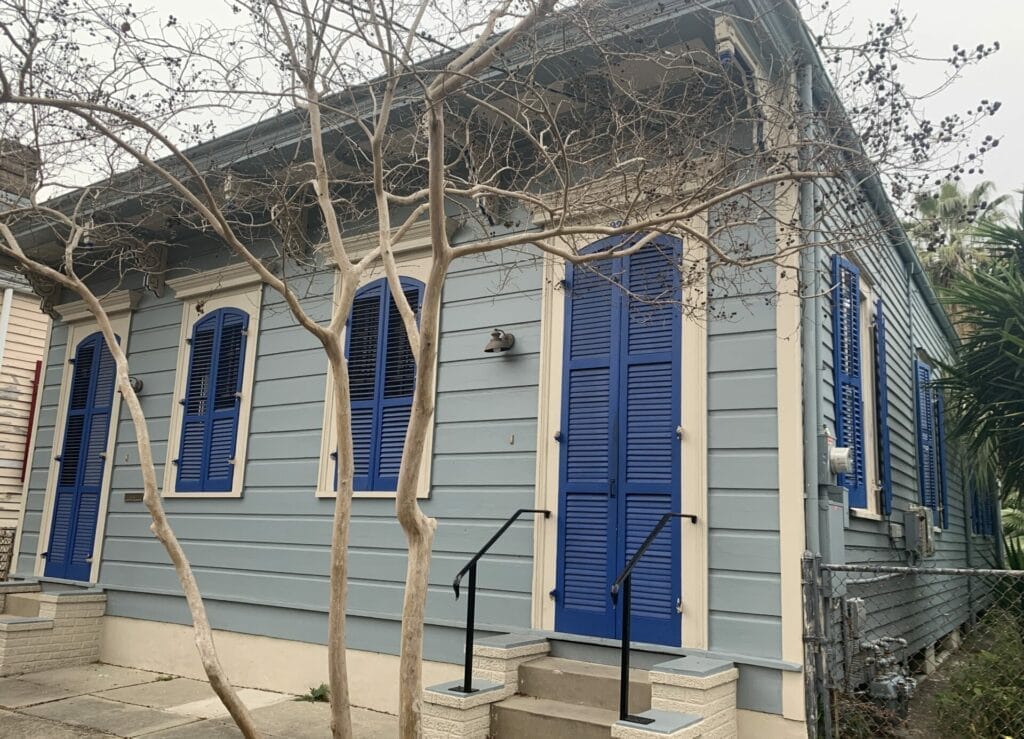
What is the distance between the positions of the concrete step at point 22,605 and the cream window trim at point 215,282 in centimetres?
311

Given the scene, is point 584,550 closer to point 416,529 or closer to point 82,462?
point 416,529

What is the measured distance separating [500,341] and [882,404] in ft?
10.0

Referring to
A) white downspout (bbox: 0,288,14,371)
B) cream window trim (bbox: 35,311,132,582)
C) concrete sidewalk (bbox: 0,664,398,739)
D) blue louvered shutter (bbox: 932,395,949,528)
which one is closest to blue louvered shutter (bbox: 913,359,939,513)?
blue louvered shutter (bbox: 932,395,949,528)

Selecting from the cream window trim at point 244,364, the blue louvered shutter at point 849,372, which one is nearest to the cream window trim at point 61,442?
the cream window trim at point 244,364

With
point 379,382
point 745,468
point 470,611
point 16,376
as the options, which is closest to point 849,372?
point 745,468

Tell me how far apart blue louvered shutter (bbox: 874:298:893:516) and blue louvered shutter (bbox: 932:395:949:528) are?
2.57m

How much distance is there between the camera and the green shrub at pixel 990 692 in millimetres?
4164

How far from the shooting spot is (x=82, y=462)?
8.30 metres

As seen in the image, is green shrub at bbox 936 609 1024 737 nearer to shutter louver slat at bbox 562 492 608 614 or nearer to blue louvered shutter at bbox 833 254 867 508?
blue louvered shutter at bbox 833 254 867 508

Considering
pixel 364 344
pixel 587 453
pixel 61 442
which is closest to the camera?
pixel 587 453

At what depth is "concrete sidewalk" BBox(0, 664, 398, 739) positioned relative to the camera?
517 cm

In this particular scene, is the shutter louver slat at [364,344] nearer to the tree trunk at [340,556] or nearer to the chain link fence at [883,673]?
the tree trunk at [340,556]

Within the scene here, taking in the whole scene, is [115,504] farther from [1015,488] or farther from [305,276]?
[1015,488]

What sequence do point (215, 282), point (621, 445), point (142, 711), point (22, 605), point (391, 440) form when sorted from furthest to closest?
point (22, 605) → point (215, 282) → point (391, 440) → point (142, 711) → point (621, 445)
